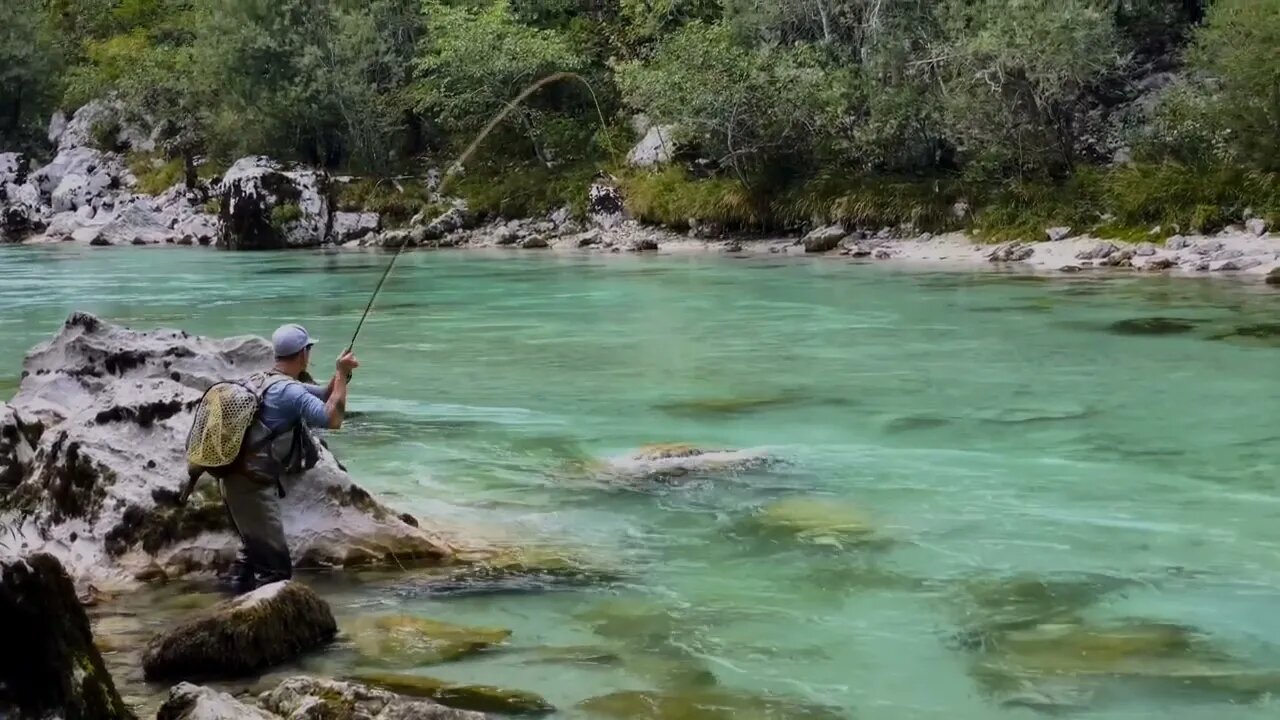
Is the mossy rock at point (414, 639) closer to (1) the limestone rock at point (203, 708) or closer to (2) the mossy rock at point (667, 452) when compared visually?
(1) the limestone rock at point (203, 708)

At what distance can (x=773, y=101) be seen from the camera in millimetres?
30953

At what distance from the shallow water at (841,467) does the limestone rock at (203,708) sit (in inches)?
43.8

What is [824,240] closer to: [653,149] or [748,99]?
[748,99]

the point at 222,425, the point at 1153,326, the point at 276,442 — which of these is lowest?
the point at 1153,326

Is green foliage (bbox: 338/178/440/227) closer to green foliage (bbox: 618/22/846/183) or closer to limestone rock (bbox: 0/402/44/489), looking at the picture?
green foliage (bbox: 618/22/846/183)

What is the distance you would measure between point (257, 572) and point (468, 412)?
5.50 m

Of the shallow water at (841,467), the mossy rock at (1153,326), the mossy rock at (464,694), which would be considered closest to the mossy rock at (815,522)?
the shallow water at (841,467)

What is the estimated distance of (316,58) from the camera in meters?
40.4

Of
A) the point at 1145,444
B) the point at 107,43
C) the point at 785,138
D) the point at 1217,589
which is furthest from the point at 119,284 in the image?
the point at 107,43

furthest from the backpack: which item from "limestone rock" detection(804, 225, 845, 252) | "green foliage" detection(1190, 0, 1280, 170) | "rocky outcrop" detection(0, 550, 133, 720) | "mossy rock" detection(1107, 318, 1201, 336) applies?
"limestone rock" detection(804, 225, 845, 252)

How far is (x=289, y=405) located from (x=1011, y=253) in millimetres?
21854

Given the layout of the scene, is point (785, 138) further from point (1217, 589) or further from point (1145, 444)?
point (1217, 589)

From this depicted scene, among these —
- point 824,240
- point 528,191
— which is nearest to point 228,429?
point 824,240

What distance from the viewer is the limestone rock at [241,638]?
5.16 metres
